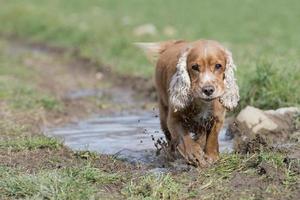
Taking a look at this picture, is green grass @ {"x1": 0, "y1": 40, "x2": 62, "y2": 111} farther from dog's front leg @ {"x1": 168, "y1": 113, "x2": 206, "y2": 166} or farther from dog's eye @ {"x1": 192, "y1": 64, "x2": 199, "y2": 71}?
dog's eye @ {"x1": 192, "y1": 64, "x2": 199, "y2": 71}

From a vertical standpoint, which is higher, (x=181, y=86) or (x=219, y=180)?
(x=181, y=86)

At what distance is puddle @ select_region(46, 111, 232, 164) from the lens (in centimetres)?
905

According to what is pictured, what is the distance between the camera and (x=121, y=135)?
10258mm

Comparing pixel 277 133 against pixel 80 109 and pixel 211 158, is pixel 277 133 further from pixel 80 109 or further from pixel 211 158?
pixel 80 109

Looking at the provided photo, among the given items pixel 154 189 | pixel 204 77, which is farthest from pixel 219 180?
pixel 204 77

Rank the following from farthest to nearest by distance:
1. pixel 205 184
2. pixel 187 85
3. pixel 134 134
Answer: pixel 134 134
pixel 187 85
pixel 205 184

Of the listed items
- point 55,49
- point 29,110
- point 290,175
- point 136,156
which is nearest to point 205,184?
point 290,175

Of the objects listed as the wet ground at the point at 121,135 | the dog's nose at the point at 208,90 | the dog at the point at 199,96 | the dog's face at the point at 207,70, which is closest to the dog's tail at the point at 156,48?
the wet ground at the point at 121,135

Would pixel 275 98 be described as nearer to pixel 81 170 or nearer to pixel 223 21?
pixel 81 170

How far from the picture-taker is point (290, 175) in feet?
21.6

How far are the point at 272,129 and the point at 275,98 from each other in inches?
54.8

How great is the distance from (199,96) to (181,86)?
280 millimetres

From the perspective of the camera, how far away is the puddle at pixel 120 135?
9.05 m

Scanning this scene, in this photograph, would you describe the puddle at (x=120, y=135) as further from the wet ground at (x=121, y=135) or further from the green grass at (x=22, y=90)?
the green grass at (x=22, y=90)
